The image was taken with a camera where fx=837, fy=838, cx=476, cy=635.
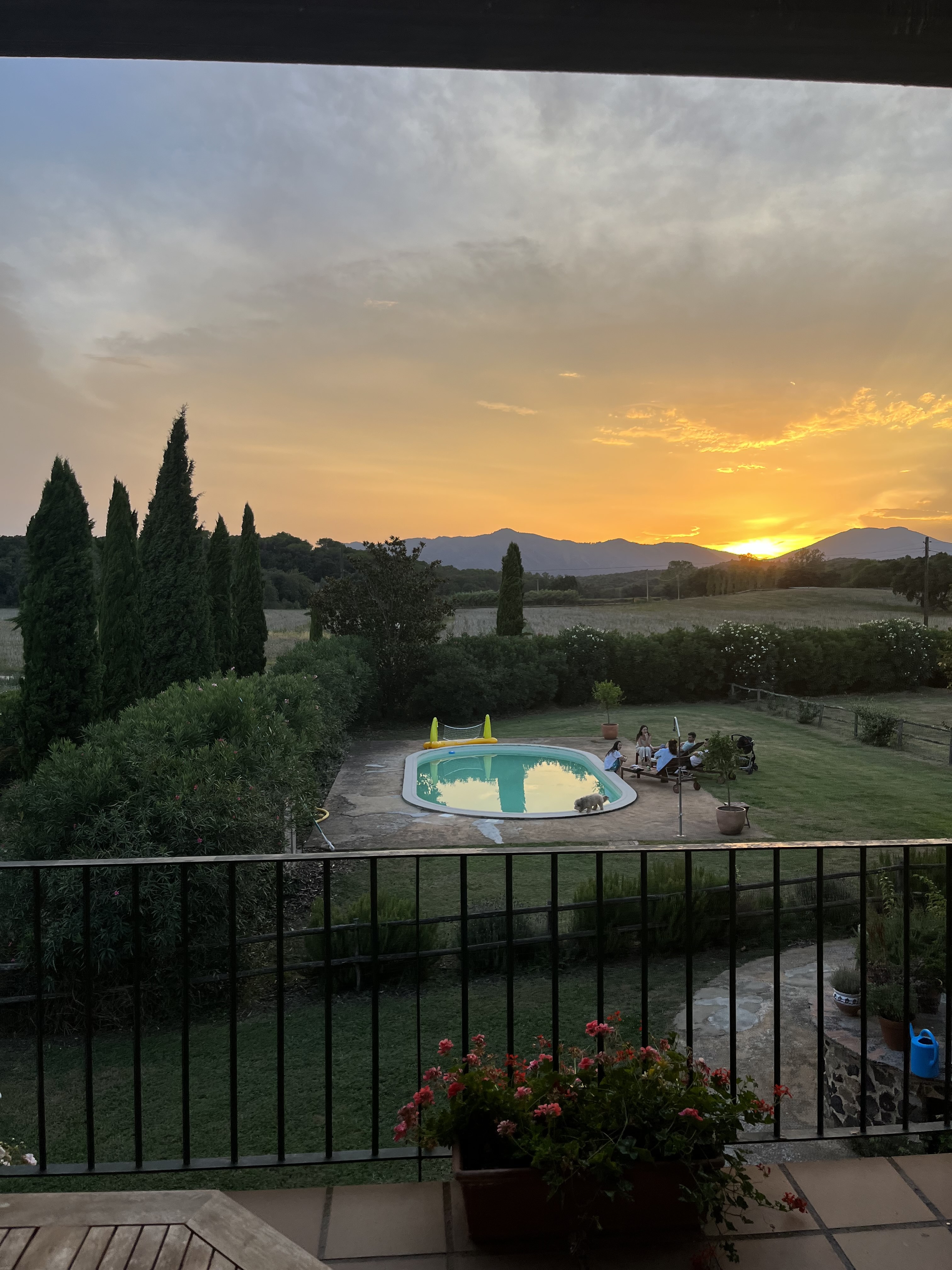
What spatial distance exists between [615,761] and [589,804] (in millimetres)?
2548

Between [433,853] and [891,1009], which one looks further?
[891,1009]

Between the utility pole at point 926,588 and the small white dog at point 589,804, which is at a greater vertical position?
the utility pole at point 926,588

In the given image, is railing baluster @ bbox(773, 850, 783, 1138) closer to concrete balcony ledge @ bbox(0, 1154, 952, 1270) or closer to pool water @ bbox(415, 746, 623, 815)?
concrete balcony ledge @ bbox(0, 1154, 952, 1270)

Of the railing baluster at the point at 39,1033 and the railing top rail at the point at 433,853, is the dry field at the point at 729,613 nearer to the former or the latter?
the railing top rail at the point at 433,853

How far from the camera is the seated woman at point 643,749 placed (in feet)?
41.9

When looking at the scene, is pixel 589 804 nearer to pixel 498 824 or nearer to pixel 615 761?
pixel 498 824

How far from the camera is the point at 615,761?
42.7 feet

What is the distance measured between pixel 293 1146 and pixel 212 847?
7.40 feet

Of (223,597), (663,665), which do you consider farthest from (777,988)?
(663,665)

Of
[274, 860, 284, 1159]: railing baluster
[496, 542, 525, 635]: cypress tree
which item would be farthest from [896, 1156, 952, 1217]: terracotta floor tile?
[496, 542, 525, 635]: cypress tree

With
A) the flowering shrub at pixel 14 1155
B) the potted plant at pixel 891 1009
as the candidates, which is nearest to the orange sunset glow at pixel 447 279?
the flowering shrub at pixel 14 1155

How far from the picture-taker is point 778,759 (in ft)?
45.4

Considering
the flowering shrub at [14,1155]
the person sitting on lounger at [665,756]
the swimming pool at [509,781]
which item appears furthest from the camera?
the person sitting on lounger at [665,756]

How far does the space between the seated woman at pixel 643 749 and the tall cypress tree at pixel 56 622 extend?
774cm
